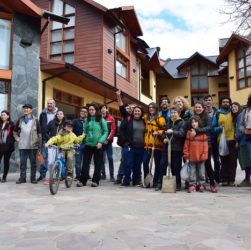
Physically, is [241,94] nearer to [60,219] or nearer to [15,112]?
[15,112]

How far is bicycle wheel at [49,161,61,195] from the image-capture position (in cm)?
624

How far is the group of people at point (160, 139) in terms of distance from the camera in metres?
6.80

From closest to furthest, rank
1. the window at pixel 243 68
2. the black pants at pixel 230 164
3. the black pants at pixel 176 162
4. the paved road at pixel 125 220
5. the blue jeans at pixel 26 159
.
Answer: the paved road at pixel 125 220
the black pants at pixel 176 162
the black pants at pixel 230 164
the blue jeans at pixel 26 159
the window at pixel 243 68

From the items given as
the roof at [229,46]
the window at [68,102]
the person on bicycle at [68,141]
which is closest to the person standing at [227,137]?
the person on bicycle at [68,141]

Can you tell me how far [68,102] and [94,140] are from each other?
257 inches

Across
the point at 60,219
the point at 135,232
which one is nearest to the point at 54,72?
the point at 60,219

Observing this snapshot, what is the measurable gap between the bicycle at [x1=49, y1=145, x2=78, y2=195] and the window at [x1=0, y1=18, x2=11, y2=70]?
5.40 m

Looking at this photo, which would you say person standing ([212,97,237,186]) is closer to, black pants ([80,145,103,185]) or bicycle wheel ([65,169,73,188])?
black pants ([80,145,103,185])

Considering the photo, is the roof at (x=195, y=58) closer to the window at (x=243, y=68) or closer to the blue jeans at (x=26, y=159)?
the window at (x=243, y=68)

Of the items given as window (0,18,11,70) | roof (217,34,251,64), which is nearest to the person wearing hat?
window (0,18,11,70)

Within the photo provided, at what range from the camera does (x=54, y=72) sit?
472 inches

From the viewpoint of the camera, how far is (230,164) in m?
7.35

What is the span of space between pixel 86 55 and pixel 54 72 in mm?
4812

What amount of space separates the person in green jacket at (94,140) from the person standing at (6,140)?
81.5 inches
